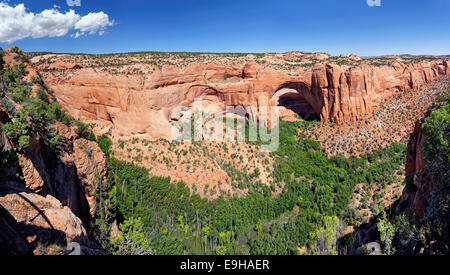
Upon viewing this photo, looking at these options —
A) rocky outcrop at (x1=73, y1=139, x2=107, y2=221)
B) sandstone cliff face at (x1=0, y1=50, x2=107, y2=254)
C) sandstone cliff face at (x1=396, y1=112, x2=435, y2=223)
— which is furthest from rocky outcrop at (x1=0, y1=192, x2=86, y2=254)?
sandstone cliff face at (x1=396, y1=112, x2=435, y2=223)

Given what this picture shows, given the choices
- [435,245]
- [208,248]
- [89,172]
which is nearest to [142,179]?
[89,172]

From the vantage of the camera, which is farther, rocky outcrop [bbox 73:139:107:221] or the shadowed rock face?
the shadowed rock face

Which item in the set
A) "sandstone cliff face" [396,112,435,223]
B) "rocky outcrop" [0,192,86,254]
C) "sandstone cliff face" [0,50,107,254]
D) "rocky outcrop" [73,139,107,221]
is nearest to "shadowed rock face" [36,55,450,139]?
"rocky outcrop" [73,139,107,221]

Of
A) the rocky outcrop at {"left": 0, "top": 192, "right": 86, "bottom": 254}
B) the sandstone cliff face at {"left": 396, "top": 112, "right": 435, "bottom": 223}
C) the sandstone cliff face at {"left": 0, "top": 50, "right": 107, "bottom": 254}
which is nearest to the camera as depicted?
the rocky outcrop at {"left": 0, "top": 192, "right": 86, "bottom": 254}

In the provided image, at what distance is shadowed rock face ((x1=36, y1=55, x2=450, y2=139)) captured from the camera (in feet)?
102

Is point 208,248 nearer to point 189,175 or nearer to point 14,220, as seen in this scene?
point 189,175

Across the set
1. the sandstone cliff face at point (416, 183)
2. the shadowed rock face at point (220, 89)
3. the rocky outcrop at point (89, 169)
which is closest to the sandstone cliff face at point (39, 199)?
the rocky outcrop at point (89, 169)

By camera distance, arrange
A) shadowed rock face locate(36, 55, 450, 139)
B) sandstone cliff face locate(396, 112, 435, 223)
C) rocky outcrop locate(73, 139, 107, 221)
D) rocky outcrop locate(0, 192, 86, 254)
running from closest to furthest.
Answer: rocky outcrop locate(0, 192, 86, 254) → sandstone cliff face locate(396, 112, 435, 223) → rocky outcrop locate(73, 139, 107, 221) → shadowed rock face locate(36, 55, 450, 139)

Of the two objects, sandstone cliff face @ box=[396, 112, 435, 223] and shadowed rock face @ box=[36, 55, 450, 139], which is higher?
shadowed rock face @ box=[36, 55, 450, 139]

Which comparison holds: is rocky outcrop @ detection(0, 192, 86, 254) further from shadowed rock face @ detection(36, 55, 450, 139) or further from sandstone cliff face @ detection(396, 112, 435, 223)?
shadowed rock face @ detection(36, 55, 450, 139)

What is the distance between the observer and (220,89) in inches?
1484

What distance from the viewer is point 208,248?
22.9 metres

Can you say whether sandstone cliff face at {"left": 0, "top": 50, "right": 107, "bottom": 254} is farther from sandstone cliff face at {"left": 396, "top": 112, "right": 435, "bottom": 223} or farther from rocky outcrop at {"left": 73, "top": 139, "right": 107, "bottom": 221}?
sandstone cliff face at {"left": 396, "top": 112, "right": 435, "bottom": 223}

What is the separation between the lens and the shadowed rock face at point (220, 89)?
31.0 m
